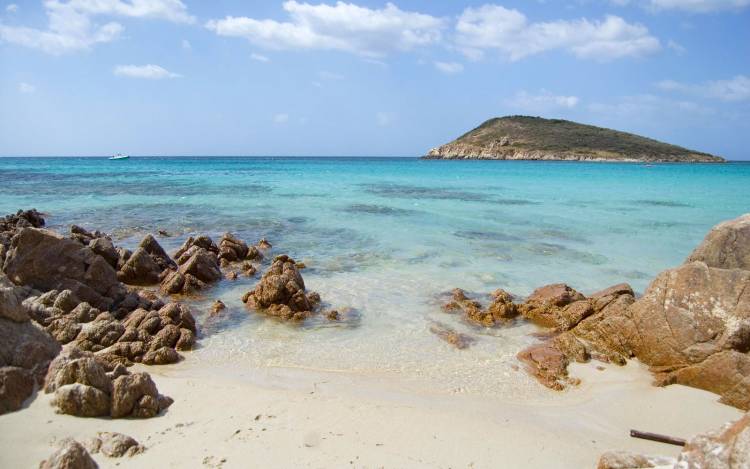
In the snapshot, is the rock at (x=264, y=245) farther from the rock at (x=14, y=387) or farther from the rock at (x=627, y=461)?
the rock at (x=627, y=461)

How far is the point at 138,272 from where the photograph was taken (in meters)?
11.5

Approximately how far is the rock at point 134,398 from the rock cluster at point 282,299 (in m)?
3.81

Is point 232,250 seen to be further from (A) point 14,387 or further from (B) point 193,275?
(A) point 14,387

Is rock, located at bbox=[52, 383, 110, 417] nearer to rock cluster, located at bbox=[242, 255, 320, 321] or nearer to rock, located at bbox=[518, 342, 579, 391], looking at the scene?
rock cluster, located at bbox=[242, 255, 320, 321]

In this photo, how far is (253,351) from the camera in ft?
25.8

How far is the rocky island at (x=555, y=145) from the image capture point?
360 ft

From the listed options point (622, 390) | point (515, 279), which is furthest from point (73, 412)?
point (515, 279)

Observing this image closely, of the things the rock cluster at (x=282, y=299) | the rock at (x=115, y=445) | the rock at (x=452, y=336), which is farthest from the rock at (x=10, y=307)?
the rock at (x=452, y=336)

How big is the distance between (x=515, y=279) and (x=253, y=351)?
23.4 ft

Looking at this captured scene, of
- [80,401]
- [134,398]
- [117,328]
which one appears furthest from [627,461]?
[117,328]

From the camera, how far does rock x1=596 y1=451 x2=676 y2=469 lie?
13.9ft

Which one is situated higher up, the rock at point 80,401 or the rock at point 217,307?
the rock at point 80,401

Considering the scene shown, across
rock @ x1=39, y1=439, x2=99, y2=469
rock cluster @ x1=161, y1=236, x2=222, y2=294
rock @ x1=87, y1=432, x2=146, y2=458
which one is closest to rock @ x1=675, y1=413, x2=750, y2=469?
rock @ x1=39, y1=439, x2=99, y2=469

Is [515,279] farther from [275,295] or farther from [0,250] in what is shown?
[0,250]
